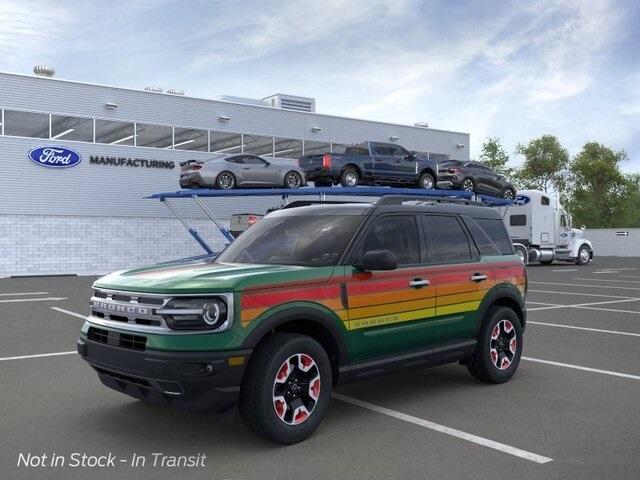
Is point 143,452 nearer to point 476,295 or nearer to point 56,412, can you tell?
point 56,412

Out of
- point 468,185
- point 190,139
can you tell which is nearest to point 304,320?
point 468,185

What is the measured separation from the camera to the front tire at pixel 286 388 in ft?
14.9

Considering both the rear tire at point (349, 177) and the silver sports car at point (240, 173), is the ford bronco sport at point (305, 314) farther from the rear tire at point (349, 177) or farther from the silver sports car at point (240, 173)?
the silver sports car at point (240, 173)

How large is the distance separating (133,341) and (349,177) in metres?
19.0

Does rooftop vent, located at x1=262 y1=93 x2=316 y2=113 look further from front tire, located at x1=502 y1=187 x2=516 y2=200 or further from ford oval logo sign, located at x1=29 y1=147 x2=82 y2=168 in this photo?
front tire, located at x1=502 y1=187 x2=516 y2=200

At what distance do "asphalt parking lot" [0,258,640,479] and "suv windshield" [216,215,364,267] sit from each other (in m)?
1.35

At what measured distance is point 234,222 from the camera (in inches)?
972

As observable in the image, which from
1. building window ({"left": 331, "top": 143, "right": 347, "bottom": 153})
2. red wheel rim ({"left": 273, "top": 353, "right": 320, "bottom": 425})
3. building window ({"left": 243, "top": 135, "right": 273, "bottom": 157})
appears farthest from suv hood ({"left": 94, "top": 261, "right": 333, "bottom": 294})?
building window ({"left": 331, "top": 143, "right": 347, "bottom": 153})

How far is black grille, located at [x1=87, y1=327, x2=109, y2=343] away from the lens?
4.91 m

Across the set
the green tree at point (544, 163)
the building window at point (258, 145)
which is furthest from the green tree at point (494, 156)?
the building window at point (258, 145)

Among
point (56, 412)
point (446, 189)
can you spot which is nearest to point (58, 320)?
point (56, 412)

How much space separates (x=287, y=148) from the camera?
112 feet

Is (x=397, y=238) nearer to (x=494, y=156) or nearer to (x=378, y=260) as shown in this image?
(x=378, y=260)

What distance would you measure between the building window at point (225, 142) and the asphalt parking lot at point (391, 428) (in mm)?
24398
